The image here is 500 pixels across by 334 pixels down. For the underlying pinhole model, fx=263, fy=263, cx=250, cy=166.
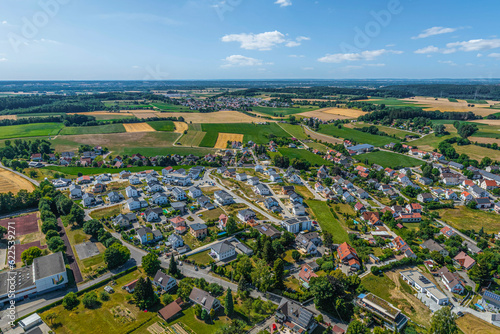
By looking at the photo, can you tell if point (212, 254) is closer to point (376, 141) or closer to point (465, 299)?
point (465, 299)

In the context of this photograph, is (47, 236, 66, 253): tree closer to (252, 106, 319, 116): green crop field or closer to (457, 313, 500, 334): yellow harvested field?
(457, 313, 500, 334): yellow harvested field

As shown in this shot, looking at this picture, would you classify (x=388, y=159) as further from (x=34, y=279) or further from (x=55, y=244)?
(x=34, y=279)

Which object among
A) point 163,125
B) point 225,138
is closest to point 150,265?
point 225,138

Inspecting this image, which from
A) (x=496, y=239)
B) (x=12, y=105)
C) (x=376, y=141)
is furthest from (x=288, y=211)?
(x=12, y=105)

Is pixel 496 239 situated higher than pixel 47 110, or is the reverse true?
pixel 47 110

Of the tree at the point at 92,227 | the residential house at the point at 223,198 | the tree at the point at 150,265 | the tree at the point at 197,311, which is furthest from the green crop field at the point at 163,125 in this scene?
the tree at the point at 197,311

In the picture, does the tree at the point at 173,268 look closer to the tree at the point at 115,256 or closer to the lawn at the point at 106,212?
the tree at the point at 115,256
